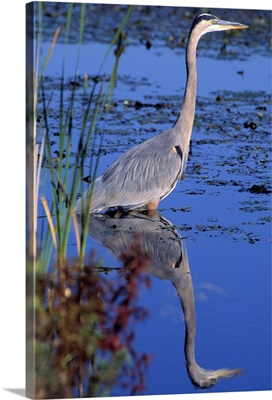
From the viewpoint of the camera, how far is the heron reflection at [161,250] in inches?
173

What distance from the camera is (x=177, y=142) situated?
5875 mm

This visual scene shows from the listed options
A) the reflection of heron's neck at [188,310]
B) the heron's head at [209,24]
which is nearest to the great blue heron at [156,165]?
the heron's head at [209,24]

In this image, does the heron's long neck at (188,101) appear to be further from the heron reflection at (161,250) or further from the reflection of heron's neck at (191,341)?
the reflection of heron's neck at (191,341)

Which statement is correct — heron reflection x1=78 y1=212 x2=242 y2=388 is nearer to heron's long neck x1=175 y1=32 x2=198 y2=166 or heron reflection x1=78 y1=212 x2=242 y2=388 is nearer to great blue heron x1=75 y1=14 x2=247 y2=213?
great blue heron x1=75 y1=14 x2=247 y2=213

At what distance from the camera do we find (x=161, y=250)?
5.05 meters

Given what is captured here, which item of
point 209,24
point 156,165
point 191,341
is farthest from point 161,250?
point 209,24

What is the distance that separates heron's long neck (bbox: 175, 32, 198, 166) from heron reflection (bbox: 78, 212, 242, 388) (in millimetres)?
516

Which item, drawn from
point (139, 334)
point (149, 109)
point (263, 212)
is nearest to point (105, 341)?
point (139, 334)

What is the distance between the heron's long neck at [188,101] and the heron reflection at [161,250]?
0.52 metres

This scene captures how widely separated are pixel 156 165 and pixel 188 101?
0.36 metres

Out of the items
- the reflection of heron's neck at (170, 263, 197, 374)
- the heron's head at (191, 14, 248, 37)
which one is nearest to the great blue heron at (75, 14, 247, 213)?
the heron's head at (191, 14, 248, 37)

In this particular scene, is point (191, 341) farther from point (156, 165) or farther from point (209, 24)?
point (209, 24)

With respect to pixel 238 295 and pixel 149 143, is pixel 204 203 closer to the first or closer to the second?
pixel 149 143
